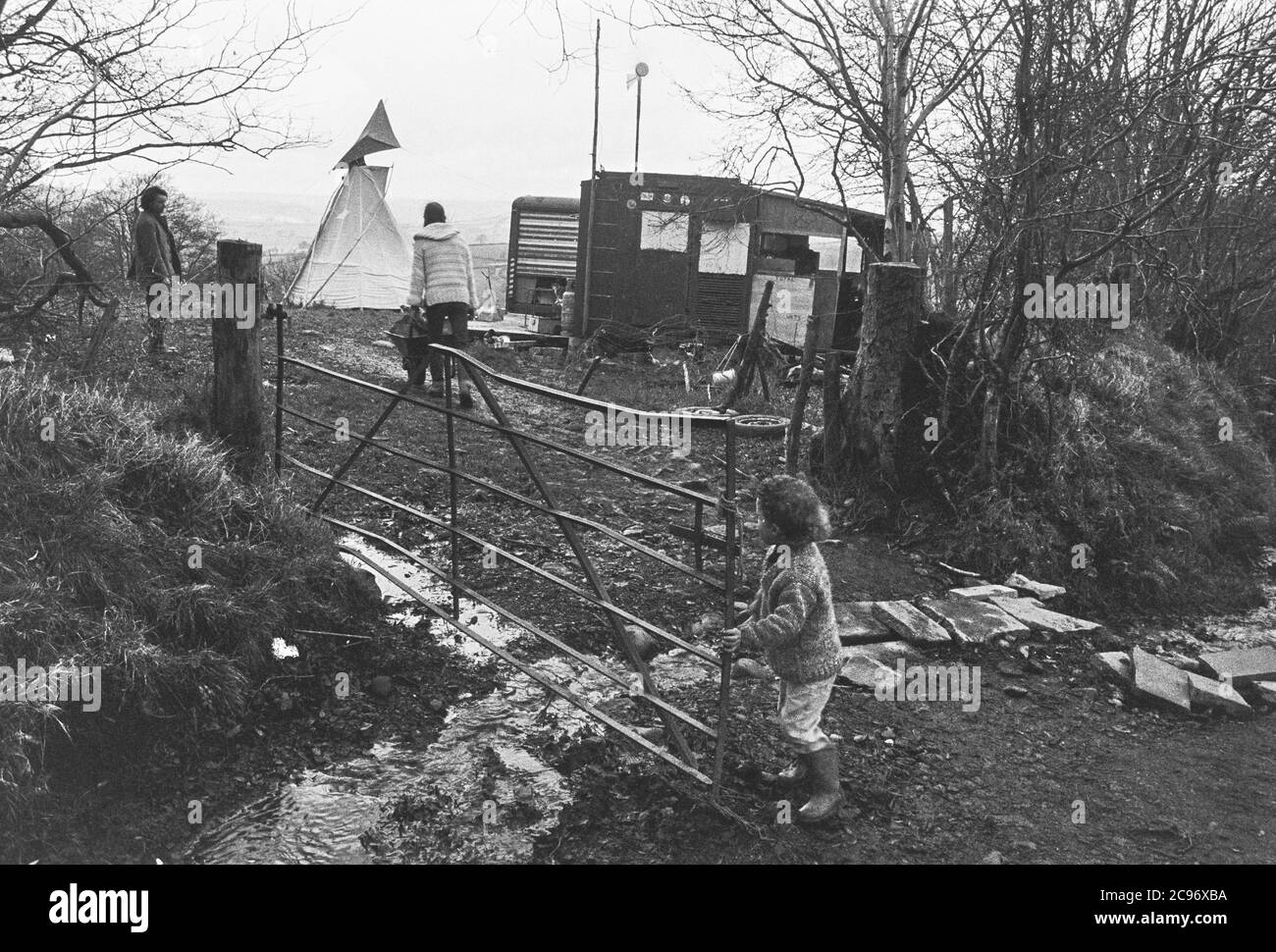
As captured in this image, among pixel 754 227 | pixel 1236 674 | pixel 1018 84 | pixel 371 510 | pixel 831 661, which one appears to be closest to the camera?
pixel 831 661

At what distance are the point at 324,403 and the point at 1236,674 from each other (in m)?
7.26

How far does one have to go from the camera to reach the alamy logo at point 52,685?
11.4 ft

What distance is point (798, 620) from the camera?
3.42 m

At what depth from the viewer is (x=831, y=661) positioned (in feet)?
11.7

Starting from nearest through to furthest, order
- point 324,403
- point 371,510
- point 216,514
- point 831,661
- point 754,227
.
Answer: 1. point 831,661
2. point 216,514
3. point 371,510
4. point 324,403
5. point 754,227

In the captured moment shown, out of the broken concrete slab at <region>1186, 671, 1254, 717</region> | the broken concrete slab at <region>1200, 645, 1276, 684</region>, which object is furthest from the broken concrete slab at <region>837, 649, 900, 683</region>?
the broken concrete slab at <region>1200, 645, 1276, 684</region>

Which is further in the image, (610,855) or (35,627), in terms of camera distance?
(35,627)

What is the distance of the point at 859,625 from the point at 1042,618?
4.12 feet

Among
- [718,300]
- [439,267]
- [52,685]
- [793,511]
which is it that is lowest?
[52,685]

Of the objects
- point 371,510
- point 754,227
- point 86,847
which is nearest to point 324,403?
point 371,510

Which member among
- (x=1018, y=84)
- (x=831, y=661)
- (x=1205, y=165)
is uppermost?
A: (x=1018, y=84)

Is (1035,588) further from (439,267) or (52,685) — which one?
(439,267)

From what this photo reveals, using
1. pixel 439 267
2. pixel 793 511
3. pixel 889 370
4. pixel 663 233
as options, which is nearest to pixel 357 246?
pixel 663 233

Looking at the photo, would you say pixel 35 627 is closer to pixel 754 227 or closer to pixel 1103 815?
pixel 1103 815
